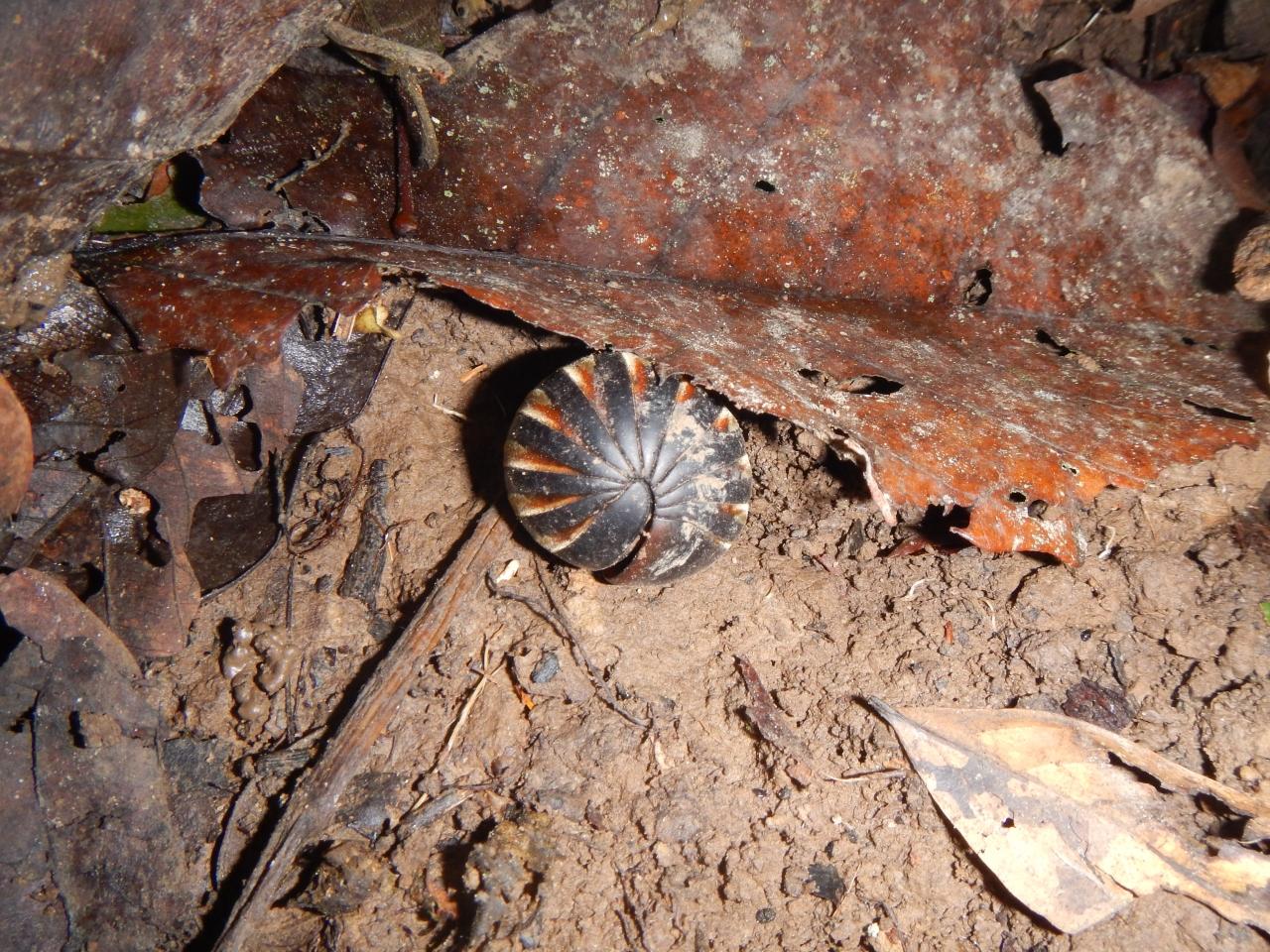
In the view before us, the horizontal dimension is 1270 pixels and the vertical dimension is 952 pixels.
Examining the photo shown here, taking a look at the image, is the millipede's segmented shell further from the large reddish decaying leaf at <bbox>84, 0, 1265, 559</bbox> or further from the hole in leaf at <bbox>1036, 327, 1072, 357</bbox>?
the hole in leaf at <bbox>1036, 327, 1072, 357</bbox>

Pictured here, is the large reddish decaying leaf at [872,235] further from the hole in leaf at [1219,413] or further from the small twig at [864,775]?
the small twig at [864,775]

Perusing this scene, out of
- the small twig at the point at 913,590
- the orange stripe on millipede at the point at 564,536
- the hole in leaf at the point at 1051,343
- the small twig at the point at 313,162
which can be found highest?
the small twig at the point at 313,162

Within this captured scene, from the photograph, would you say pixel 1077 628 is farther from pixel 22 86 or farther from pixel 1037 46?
pixel 22 86

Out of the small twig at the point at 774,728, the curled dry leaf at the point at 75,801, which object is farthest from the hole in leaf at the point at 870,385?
the curled dry leaf at the point at 75,801

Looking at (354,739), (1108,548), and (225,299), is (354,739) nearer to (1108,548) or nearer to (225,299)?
(225,299)

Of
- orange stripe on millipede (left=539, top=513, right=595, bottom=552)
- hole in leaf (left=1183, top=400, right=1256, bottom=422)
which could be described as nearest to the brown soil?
orange stripe on millipede (left=539, top=513, right=595, bottom=552)

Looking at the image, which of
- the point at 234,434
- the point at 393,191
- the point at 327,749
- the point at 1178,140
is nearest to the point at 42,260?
the point at 234,434
